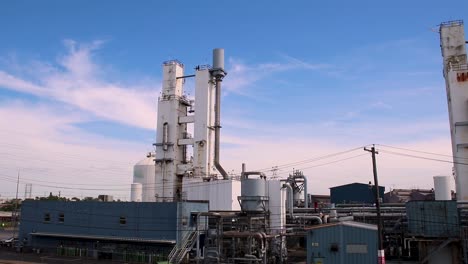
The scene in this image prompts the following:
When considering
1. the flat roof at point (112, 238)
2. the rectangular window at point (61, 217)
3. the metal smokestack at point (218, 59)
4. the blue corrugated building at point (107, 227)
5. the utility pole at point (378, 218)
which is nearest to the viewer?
the utility pole at point (378, 218)

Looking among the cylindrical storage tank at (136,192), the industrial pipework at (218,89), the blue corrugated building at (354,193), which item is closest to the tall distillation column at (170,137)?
the cylindrical storage tank at (136,192)

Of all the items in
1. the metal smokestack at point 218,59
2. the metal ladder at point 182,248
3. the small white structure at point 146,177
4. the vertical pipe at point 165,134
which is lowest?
the metal ladder at point 182,248

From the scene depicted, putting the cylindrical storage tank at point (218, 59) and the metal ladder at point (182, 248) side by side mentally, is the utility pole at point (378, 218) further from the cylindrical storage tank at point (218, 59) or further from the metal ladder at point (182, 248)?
the cylindrical storage tank at point (218, 59)

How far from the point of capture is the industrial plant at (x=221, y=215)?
112 feet

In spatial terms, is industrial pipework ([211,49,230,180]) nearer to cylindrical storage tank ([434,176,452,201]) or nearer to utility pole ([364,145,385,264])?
cylindrical storage tank ([434,176,452,201])

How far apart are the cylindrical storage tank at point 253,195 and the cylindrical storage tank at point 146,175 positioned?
24.7 metres

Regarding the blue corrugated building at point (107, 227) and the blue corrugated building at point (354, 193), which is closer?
the blue corrugated building at point (107, 227)

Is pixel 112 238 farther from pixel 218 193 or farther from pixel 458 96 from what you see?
pixel 458 96

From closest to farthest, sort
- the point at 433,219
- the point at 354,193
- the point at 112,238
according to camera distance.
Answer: the point at 433,219, the point at 112,238, the point at 354,193

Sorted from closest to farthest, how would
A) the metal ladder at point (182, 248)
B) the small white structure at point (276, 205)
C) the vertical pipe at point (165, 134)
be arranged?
1. the metal ladder at point (182, 248)
2. the small white structure at point (276, 205)
3. the vertical pipe at point (165, 134)

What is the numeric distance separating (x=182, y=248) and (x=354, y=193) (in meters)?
42.8

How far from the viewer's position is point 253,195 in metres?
41.2

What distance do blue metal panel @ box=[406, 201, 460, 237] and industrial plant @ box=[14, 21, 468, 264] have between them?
8cm

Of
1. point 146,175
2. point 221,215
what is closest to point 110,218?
point 221,215
